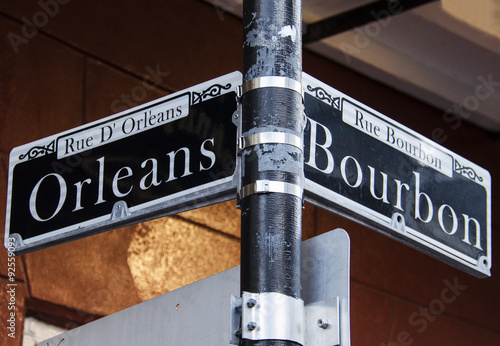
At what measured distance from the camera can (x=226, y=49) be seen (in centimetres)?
486

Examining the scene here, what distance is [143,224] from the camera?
4.23m

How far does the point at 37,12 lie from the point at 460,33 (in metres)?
2.44

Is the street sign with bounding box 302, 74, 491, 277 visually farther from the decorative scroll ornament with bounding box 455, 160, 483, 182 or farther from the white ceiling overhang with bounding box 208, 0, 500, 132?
the white ceiling overhang with bounding box 208, 0, 500, 132

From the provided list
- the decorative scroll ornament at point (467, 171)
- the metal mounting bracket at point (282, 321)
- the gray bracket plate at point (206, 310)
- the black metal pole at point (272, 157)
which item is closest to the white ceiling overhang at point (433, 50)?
the decorative scroll ornament at point (467, 171)

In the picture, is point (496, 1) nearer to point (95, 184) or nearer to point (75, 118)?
point (75, 118)

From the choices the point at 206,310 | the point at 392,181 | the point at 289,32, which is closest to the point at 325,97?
the point at 392,181

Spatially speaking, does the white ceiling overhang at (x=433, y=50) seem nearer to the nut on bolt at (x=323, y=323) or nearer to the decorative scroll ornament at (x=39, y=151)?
the decorative scroll ornament at (x=39, y=151)

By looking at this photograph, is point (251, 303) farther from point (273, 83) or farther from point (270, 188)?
point (273, 83)

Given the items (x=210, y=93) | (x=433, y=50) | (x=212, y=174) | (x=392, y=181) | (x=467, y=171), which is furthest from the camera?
(x=433, y=50)

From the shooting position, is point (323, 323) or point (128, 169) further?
point (128, 169)

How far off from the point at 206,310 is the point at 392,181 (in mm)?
589

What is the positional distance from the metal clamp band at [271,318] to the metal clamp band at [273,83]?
39 centimetres

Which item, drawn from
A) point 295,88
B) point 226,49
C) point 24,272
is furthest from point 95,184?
point 226,49

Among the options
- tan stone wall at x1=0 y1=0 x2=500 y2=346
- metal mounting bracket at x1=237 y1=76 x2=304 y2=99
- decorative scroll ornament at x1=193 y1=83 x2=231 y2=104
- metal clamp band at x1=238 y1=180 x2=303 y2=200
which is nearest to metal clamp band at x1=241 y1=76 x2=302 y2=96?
metal mounting bracket at x1=237 y1=76 x2=304 y2=99
